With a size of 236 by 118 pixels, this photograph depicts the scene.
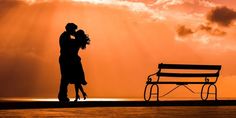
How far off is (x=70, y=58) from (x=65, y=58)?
15 cm

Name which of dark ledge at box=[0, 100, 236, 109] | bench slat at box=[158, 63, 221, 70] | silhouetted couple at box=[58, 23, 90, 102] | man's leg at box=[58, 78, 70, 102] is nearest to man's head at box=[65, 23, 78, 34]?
silhouetted couple at box=[58, 23, 90, 102]

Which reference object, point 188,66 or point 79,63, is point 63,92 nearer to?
point 79,63

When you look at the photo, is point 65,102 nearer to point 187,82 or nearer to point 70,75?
point 70,75

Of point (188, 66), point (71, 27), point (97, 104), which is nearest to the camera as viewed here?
point (71, 27)

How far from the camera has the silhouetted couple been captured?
51.8 ft

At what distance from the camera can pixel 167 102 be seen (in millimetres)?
18250

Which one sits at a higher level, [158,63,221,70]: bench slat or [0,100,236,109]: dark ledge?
[158,63,221,70]: bench slat

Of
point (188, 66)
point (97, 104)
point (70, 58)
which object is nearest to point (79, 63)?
point (70, 58)

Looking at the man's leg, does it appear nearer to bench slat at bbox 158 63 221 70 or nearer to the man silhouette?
the man silhouette

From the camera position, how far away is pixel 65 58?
15914 millimetres

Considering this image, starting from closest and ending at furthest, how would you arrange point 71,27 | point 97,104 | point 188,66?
point 71,27
point 97,104
point 188,66

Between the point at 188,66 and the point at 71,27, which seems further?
the point at 188,66

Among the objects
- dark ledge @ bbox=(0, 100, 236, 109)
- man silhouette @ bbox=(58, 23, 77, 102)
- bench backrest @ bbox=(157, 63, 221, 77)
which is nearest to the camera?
dark ledge @ bbox=(0, 100, 236, 109)

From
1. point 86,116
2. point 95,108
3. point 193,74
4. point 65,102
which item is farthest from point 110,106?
point 193,74
